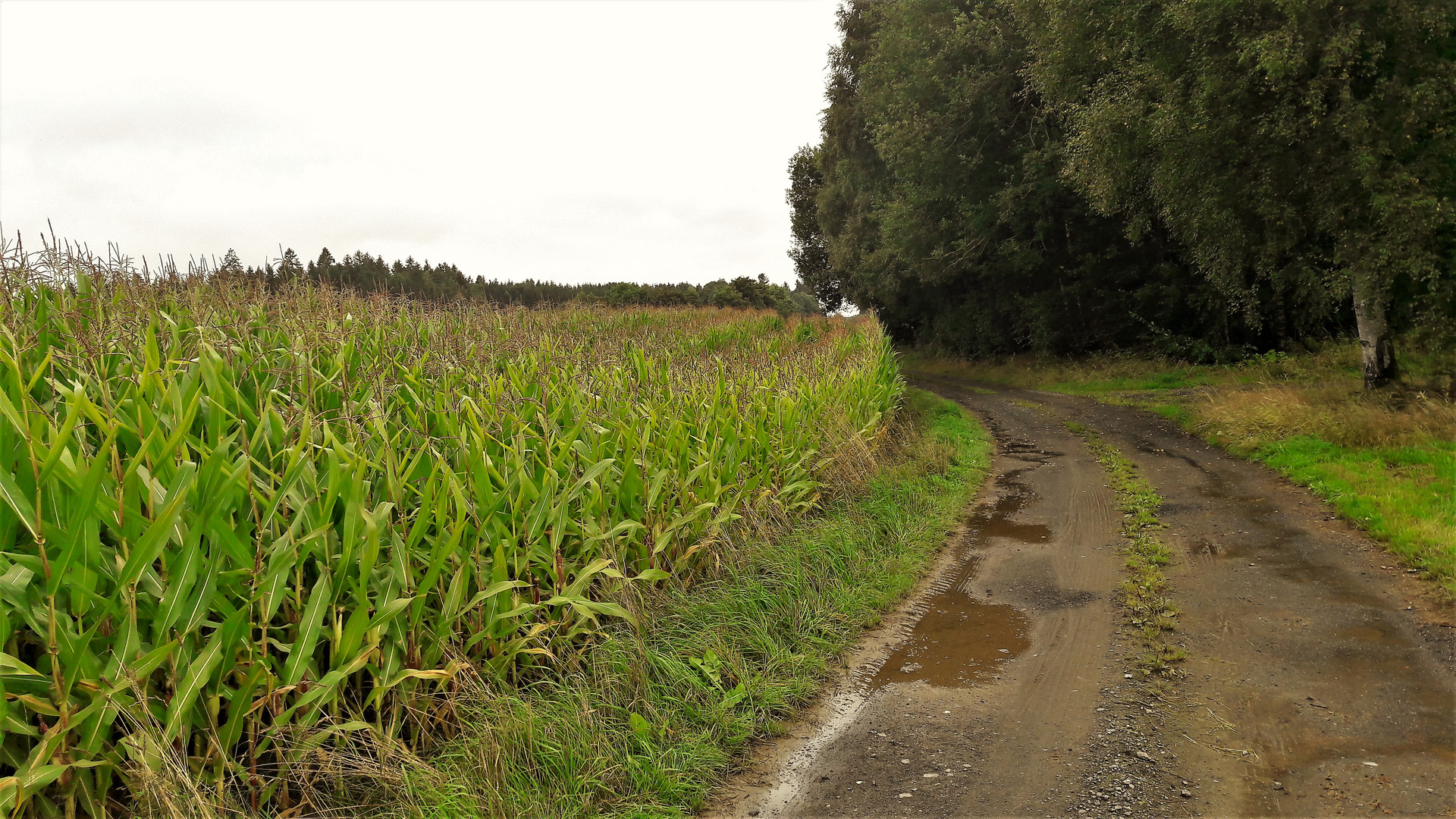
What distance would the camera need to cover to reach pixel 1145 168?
1222 centimetres

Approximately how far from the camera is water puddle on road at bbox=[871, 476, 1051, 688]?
4535 millimetres

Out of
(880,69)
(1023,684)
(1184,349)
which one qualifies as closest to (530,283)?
(880,69)

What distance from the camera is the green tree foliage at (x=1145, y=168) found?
870cm

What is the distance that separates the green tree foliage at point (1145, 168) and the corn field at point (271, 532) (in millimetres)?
8872

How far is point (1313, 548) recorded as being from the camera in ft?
20.6

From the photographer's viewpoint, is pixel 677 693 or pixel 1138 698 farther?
pixel 1138 698

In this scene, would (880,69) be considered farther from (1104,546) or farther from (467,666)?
(467,666)

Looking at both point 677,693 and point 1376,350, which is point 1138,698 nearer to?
point 677,693

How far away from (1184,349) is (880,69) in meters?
11.6

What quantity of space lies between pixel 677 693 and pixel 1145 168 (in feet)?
40.7

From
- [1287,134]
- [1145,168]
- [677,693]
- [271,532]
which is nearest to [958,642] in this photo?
[677,693]

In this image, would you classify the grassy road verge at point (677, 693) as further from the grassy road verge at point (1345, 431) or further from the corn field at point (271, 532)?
the grassy road verge at point (1345, 431)

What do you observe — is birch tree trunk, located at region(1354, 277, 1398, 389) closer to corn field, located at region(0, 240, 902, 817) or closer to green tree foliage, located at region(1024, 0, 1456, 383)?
green tree foliage, located at region(1024, 0, 1456, 383)

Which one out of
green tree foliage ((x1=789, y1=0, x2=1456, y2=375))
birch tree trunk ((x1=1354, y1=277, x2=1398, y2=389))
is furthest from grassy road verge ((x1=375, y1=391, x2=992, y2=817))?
birch tree trunk ((x1=1354, y1=277, x2=1398, y2=389))
